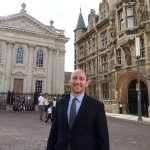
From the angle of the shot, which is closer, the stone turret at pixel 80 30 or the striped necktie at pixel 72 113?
the striped necktie at pixel 72 113

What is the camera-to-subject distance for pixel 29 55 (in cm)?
3731

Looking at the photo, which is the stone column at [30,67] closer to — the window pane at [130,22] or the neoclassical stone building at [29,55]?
the neoclassical stone building at [29,55]

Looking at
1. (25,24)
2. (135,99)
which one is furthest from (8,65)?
(135,99)

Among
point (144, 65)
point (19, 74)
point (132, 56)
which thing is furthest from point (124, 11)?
point (19, 74)

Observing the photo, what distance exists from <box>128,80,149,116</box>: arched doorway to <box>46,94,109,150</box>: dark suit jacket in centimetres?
2204

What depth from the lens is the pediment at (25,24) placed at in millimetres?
36000

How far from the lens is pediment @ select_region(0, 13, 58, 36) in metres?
36.0

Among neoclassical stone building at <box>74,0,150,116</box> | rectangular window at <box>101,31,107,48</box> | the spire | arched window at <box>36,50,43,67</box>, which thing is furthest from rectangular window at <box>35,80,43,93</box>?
rectangular window at <box>101,31,107,48</box>

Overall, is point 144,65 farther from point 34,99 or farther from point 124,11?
point 34,99

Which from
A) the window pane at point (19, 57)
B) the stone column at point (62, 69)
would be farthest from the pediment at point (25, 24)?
the stone column at point (62, 69)

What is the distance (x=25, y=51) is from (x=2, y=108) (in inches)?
436

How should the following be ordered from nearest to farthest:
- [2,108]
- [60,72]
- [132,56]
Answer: [132,56]
[2,108]
[60,72]

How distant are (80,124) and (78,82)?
58cm

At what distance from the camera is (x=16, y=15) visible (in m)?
36.8
